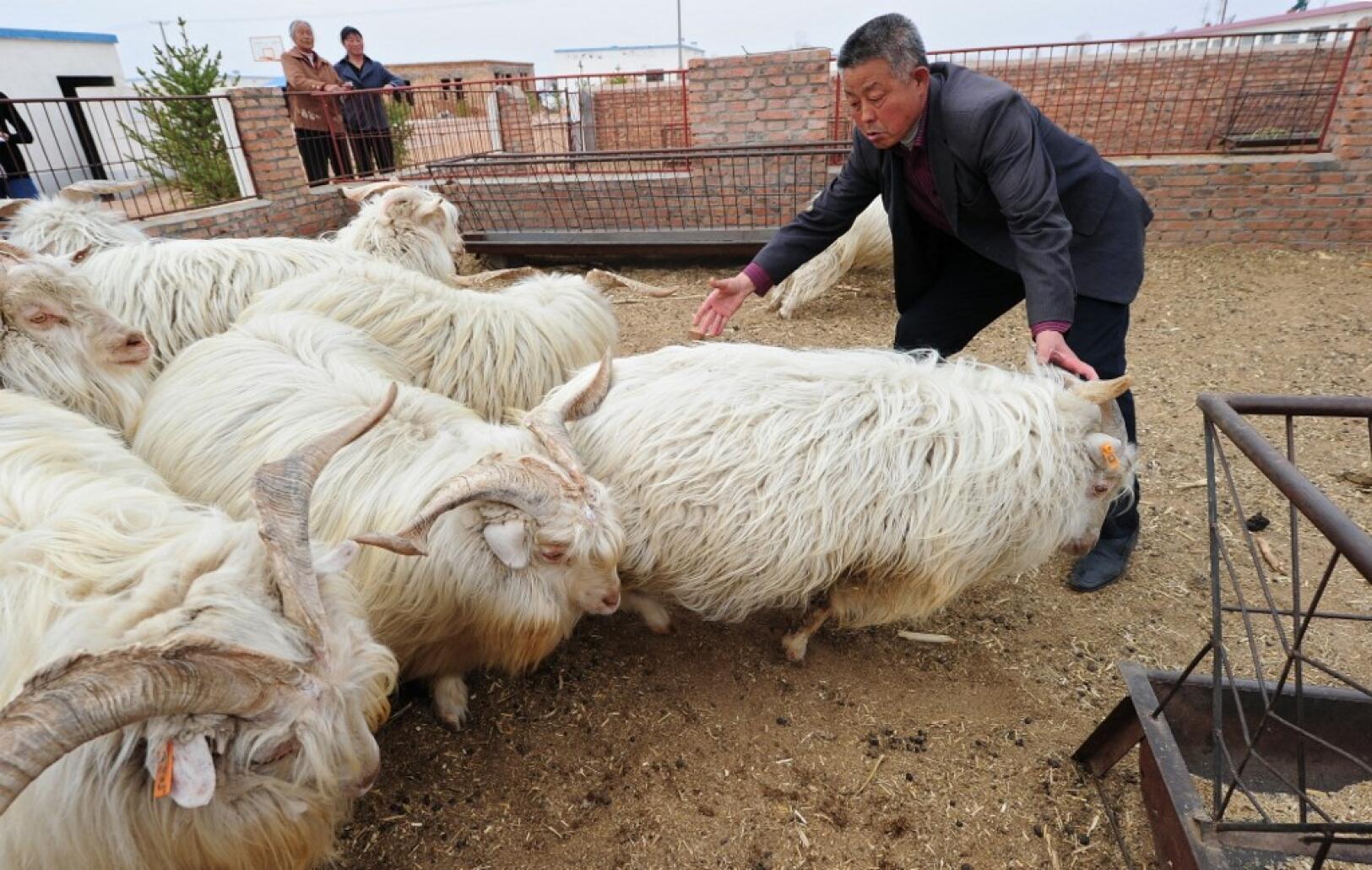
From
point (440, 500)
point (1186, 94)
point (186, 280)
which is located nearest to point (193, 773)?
point (440, 500)

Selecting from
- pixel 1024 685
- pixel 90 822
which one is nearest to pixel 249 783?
pixel 90 822

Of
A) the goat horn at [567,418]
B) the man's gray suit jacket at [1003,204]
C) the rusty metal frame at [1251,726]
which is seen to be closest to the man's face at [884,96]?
the man's gray suit jacket at [1003,204]

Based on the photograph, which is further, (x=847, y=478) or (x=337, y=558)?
(x=847, y=478)

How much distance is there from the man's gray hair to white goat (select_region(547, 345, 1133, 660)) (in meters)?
1.02

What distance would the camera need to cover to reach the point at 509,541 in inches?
79.5

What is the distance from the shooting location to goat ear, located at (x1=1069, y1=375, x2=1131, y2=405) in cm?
228

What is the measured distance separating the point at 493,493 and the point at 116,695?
94 centimetres

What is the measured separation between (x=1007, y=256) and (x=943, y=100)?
2.10 feet

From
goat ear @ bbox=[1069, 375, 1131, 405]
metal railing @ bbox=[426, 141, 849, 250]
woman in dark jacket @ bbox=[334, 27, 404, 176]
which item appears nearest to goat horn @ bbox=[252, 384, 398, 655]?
goat ear @ bbox=[1069, 375, 1131, 405]

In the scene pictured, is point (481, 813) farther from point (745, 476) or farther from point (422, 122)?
point (422, 122)

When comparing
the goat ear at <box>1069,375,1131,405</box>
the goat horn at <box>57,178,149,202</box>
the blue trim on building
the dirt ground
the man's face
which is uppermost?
the blue trim on building

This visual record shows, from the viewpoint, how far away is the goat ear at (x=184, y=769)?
1230 millimetres

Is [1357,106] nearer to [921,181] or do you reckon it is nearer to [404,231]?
[921,181]

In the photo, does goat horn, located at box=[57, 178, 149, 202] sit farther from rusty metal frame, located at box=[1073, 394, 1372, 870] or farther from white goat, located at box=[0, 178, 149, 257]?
rusty metal frame, located at box=[1073, 394, 1372, 870]
